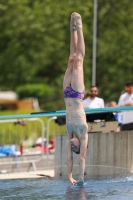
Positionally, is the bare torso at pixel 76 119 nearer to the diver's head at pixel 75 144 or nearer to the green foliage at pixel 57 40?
the diver's head at pixel 75 144

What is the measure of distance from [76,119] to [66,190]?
1.26 meters

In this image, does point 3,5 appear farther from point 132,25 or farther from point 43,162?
point 43,162

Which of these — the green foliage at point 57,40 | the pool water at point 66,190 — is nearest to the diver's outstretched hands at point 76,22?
the pool water at point 66,190

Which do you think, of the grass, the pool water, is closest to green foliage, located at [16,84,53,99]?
the grass

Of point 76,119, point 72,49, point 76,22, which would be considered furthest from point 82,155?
point 76,22

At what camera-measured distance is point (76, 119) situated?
1191cm

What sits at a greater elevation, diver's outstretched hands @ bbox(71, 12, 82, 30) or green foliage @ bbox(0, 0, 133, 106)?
green foliage @ bbox(0, 0, 133, 106)

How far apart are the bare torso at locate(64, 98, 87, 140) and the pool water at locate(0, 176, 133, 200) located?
0.82 meters

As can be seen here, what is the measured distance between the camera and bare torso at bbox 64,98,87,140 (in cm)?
1190

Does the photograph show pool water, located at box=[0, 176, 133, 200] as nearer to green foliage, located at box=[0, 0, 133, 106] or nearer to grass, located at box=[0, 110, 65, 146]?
grass, located at box=[0, 110, 65, 146]

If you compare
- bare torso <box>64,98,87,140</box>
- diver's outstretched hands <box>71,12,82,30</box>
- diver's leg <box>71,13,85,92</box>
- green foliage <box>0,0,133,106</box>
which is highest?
green foliage <box>0,0,133,106</box>

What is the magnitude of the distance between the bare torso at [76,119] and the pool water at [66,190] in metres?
0.82

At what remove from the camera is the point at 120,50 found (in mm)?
39375

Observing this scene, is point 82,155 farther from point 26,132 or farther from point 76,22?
point 26,132
